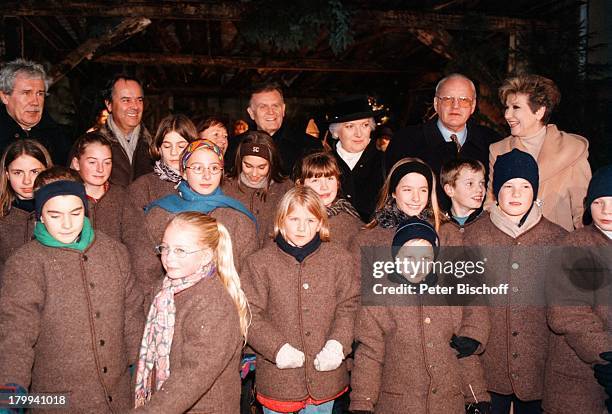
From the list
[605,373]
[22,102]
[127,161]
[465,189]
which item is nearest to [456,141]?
[465,189]

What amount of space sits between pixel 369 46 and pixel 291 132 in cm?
527

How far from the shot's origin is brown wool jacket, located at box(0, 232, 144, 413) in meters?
2.79

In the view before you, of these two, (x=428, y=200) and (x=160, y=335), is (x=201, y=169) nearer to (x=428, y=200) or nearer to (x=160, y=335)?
(x=160, y=335)

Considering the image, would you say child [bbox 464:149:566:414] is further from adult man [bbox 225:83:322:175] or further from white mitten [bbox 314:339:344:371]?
adult man [bbox 225:83:322:175]

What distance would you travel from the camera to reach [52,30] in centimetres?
852

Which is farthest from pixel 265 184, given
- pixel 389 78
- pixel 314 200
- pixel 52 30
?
pixel 389 78

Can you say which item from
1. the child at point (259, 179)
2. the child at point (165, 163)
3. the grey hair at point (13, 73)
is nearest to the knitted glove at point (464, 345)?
the child at point (259, 179)

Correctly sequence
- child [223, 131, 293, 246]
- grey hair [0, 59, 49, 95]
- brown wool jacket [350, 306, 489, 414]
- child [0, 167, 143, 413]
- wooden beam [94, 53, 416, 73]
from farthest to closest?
wooden beam [94, 53, 416, 73] < grey hair [0, 59, 49, 95] < child [223, 131, 293, 246] < brown wool jacket [350, 306, 489, 414] < child [0, 167, 143, 413]

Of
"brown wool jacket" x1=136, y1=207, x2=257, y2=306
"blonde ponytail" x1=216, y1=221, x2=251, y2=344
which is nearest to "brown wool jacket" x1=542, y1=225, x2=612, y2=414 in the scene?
"blonde ponytail" x1=216, y1=221, x2=251, y2=344

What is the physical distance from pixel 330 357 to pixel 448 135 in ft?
7.37

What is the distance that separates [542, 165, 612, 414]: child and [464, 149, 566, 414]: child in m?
0.10

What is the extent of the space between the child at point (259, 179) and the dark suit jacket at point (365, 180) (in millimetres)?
545

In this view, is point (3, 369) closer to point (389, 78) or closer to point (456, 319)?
point (456, 319)

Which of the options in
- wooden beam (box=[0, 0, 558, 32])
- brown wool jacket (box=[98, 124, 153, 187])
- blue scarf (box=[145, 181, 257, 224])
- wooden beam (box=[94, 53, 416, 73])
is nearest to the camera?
blue scarf (box=[145, 181, 257, 224])
